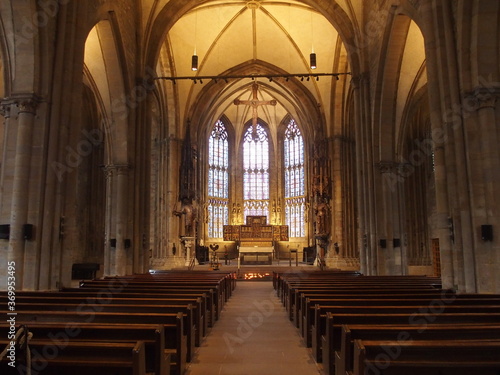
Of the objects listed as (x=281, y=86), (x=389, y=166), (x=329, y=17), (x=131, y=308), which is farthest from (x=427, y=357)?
(x=281, y=86)

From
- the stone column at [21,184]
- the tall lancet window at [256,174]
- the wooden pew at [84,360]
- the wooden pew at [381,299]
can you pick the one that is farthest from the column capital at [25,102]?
the tall lancet window at [256,174]

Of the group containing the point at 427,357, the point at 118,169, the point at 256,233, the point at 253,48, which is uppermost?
the point at 253,48

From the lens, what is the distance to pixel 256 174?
4322cm

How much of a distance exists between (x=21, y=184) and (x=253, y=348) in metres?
6.92

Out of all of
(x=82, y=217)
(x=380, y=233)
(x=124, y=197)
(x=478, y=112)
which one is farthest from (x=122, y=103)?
(x=478, y=112)

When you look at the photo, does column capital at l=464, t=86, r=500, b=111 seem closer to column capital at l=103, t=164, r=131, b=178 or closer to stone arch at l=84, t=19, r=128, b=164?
stone arch at l=84, t=19, r=128, b=164

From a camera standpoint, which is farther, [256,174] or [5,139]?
[256,174]

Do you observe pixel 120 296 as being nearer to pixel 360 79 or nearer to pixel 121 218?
pixel 121 218

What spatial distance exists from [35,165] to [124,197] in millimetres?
7072

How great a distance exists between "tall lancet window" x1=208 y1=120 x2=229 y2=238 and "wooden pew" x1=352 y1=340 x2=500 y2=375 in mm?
36822

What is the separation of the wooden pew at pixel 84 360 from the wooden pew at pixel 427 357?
67.2 inches

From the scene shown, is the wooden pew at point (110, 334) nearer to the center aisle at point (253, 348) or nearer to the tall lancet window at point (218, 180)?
the center aisle at point (253, 348)

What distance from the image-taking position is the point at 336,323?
5.28 meters

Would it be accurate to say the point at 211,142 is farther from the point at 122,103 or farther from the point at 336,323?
the point at 336,323
